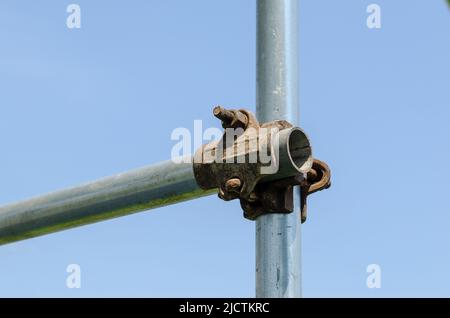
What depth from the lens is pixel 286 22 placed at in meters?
3.71

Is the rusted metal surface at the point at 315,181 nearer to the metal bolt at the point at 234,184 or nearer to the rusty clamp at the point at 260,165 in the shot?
the rusty clamp at the point at 260,165

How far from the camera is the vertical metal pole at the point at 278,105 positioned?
3.42 m

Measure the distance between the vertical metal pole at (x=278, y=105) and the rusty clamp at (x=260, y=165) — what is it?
47mm

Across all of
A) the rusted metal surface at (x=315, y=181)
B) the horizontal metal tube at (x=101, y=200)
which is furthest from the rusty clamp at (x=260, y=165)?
the horizontal metal tube at (x=101, y=200)

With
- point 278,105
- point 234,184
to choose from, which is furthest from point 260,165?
point 278,105

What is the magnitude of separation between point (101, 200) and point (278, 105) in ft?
2.44

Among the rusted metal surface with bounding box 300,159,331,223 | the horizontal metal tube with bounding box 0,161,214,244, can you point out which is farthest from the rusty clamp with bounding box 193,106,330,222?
the horizontal metal tube with bounding box 0,161,214,244

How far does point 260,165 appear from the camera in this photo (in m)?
3.46

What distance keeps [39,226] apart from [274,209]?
1.06 m

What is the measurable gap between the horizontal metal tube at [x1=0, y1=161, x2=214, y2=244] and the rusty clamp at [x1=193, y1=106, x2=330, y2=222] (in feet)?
0.56

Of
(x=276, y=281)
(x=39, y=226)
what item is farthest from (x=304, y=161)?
(x=39, y=226)

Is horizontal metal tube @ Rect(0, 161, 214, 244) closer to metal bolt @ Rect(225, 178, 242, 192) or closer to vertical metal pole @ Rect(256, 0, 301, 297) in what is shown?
metal bolt @ Rect(225, 178, 242, 192)
